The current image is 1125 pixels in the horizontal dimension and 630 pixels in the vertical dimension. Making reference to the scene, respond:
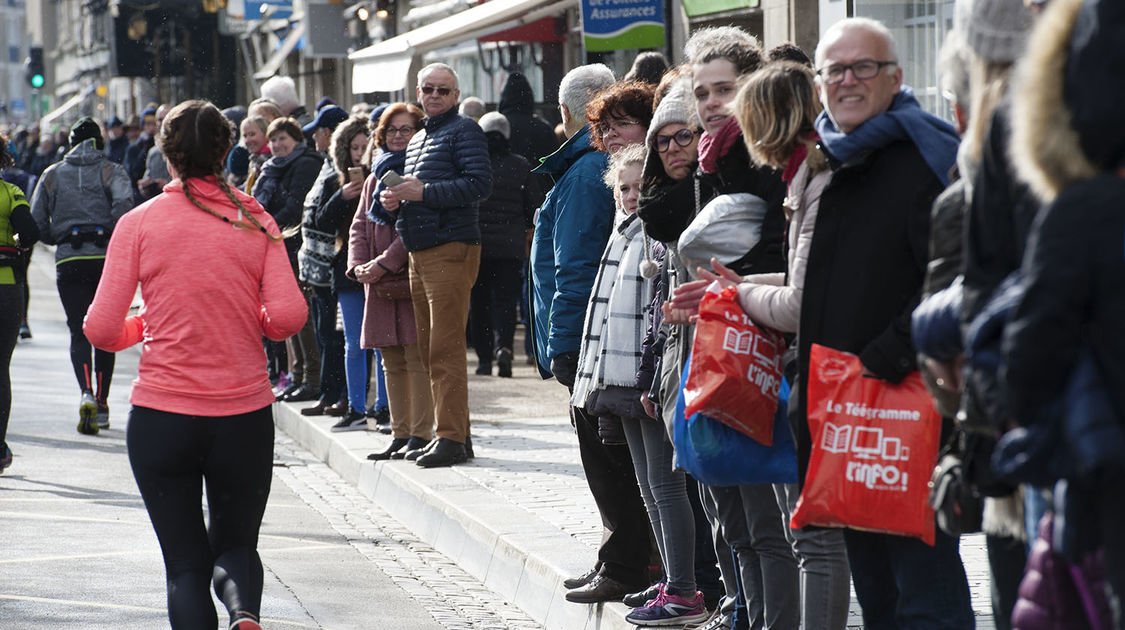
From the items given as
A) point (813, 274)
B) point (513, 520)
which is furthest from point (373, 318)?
point (813, 274)

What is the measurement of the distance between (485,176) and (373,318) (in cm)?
126

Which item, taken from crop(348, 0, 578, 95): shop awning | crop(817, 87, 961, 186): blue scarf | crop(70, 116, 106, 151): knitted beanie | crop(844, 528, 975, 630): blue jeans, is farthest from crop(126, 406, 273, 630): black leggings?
crop(348, 0, 578, 95): shop awning

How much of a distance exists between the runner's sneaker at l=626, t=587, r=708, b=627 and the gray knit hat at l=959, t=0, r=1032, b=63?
2.90m

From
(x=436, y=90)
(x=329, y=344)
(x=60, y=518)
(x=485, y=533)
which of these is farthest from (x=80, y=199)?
(x=485, y=533)

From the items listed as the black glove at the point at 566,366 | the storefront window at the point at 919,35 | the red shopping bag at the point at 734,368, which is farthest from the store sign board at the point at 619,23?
the red shopping bag at the point at 734,368

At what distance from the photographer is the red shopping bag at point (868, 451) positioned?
372 centimetres

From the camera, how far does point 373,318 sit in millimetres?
9430

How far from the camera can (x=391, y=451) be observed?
31.0ft

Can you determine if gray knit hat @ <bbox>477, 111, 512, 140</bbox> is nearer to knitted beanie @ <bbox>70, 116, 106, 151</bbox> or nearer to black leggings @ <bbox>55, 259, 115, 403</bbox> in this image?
knitted beanie @ <bbox>70, 116, 106, 151</bbox>

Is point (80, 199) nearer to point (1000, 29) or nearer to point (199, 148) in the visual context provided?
point (199, 148)

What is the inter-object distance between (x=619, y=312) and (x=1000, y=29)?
2.70m

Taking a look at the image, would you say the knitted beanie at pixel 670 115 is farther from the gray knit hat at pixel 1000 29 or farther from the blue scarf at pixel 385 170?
the blue scarf at pixel 385 170

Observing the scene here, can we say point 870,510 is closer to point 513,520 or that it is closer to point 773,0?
point 513,520

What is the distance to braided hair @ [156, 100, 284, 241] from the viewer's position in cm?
504
